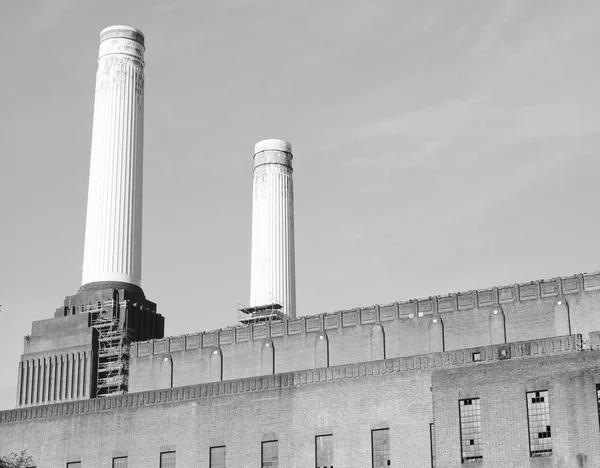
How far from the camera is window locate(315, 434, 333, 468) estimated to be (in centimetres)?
5078

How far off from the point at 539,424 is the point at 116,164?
38.8 m

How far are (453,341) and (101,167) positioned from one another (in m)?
27.1

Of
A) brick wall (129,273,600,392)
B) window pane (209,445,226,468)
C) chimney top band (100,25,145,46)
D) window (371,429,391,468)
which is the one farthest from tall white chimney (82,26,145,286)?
window (371,429,391,468)

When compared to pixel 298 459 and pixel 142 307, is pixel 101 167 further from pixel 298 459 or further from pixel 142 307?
pixel 298 459

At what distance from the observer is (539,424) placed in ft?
146

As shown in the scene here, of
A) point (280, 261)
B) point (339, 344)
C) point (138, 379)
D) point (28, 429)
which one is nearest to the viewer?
point (28, 429)

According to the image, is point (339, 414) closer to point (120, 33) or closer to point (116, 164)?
point (116, 164)

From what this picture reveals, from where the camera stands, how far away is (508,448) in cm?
4462

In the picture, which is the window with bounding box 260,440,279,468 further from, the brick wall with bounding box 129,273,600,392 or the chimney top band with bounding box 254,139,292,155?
the chimney top band with bounding box 254,139,292,155

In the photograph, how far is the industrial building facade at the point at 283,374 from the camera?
45.1 meters

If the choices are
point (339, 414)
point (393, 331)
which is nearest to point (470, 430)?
point (339, 414)

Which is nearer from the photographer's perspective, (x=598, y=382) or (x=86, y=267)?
(x=598, y=382)

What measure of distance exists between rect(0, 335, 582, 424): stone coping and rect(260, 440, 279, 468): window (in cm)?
268

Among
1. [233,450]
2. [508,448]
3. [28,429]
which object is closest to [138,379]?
[28,429]
